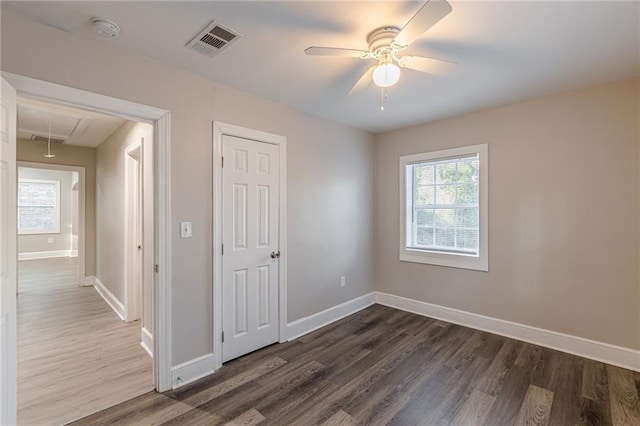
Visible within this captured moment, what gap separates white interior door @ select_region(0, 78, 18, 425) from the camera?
5.11ft

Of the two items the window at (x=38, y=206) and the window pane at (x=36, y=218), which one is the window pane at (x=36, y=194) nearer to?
the window at (x=38, y=206)

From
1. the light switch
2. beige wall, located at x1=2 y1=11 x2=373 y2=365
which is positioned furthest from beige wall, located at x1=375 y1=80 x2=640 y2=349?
the light switch

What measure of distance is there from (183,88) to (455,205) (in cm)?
322

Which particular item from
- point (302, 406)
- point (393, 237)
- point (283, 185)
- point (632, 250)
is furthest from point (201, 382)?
point (632, 250)

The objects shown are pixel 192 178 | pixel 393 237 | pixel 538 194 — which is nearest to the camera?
pixel 192 178

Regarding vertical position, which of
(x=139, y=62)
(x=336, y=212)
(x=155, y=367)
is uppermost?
(x=139, y=62)

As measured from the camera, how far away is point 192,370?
7.90 ft

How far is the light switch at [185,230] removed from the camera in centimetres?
238

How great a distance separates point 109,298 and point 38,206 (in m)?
6.31

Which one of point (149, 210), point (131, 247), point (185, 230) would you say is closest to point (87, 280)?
point (131, 247)

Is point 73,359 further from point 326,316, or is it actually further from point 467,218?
point 467,218

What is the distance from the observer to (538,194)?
2998 mm

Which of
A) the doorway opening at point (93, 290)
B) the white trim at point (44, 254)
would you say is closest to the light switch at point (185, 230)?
the doorway opening at point (93, 290)

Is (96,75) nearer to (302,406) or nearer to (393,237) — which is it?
(302,406)
